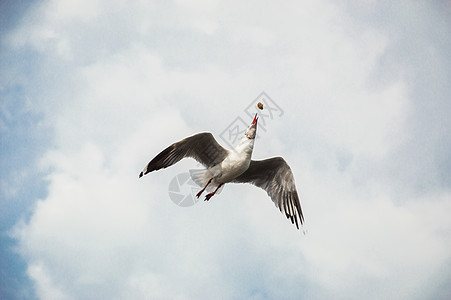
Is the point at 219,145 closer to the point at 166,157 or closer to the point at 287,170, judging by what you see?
the point at 166,157

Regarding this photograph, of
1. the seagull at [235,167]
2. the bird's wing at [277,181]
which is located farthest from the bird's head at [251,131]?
the bird's wing at [277,181]

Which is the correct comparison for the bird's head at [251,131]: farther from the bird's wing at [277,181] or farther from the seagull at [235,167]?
the bird's wing at [277,181]

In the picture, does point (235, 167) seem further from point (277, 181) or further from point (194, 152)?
point (277, 181)

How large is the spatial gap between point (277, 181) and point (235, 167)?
126 cm

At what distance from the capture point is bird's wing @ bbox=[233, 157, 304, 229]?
820 cm

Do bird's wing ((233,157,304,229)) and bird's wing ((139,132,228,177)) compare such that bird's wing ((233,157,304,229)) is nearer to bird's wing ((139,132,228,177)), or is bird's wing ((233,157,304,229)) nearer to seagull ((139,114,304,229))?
seagull ((139,114,304,229))

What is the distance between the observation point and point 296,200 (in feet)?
26.9

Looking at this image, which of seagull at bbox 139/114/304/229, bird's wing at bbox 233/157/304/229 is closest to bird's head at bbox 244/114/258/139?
seagull at bbox 139/114/304/229

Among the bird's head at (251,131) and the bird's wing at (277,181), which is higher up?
the bird's head at (251,131)

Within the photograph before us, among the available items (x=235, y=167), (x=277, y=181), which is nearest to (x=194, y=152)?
(x=235, y=167)

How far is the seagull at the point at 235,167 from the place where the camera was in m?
7.39

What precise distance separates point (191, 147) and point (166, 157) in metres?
0.54

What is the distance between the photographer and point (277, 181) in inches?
331

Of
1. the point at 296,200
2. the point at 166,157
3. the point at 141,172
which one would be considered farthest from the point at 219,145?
the point at 296,200
